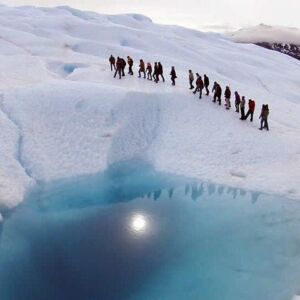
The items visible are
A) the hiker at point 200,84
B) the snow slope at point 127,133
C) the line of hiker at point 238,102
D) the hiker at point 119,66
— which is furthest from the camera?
the hiker at point 119,66

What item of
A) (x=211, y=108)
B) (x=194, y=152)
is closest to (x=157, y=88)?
(x=211, y=108)

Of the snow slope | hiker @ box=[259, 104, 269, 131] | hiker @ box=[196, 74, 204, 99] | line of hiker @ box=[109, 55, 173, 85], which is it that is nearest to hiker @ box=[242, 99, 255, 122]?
the snow slope

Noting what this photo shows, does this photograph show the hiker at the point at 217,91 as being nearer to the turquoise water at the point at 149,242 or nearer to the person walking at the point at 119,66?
the person walking at the point at 119,66

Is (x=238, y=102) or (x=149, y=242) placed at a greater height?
(x=238, y=102)

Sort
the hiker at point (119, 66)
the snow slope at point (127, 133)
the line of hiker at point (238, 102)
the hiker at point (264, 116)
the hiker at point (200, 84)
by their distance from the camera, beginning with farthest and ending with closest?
the hiker at point (119, 66), the hiker at point (200, 84), the line of hiker at point (238, 102), the hiker at point (264, 116), the snow slope at point (127, 133)

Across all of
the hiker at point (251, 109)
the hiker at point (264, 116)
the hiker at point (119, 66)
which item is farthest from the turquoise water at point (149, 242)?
the hiker at point (119, 66)

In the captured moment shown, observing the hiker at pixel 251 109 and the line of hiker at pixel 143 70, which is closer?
the hiker at pixel 251 109

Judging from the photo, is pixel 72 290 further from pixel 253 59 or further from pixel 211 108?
pixel 253 59

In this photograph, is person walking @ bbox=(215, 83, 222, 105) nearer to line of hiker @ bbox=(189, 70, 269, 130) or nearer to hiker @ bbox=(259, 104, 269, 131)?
line of hiker @ bbox=(189, 70, 269, 130)

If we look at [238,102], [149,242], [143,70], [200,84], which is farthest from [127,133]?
[149,242]

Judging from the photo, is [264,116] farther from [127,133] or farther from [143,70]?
[143,70]
